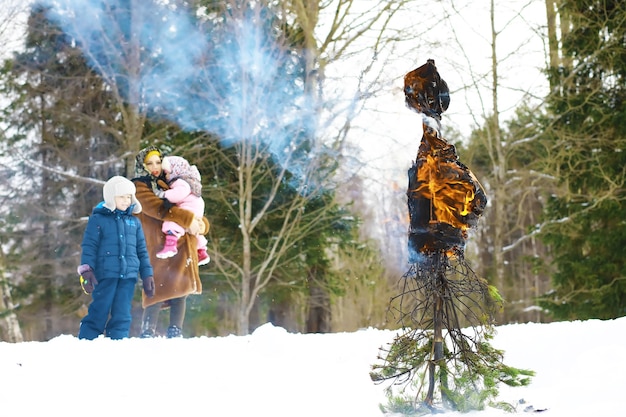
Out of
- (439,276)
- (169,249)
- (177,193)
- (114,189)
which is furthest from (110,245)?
(439,276)

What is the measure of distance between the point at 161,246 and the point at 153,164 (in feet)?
3.26

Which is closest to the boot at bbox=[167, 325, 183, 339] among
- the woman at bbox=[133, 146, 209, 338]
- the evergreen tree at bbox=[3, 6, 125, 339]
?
the woman at bbox=[133, 146, 209, 338]

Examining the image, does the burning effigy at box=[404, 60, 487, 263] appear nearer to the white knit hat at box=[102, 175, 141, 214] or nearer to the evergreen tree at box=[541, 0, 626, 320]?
the white knit hat at box=[102, 175, 141, 214]

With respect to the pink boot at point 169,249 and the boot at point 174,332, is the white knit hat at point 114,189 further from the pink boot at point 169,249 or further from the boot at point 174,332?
the boot at point 174,332

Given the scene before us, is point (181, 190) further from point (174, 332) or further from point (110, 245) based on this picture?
point (174, 332)

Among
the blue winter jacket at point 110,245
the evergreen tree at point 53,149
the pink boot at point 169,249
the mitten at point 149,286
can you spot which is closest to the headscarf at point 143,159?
the pink boot at point 169,249

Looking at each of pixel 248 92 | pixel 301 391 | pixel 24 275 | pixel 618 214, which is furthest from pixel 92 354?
pixel 24 275

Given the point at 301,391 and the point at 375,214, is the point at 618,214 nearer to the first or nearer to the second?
the point at 375,214

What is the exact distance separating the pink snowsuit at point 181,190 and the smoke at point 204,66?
5246 millimetres

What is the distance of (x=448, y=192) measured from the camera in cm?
382

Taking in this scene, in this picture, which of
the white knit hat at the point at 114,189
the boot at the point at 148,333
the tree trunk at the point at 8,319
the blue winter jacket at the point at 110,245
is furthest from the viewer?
the tree trunk at the point at 8,319

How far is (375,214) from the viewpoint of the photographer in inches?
1033

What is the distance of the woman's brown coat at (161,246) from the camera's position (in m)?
8.19

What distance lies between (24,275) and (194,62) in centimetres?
909
